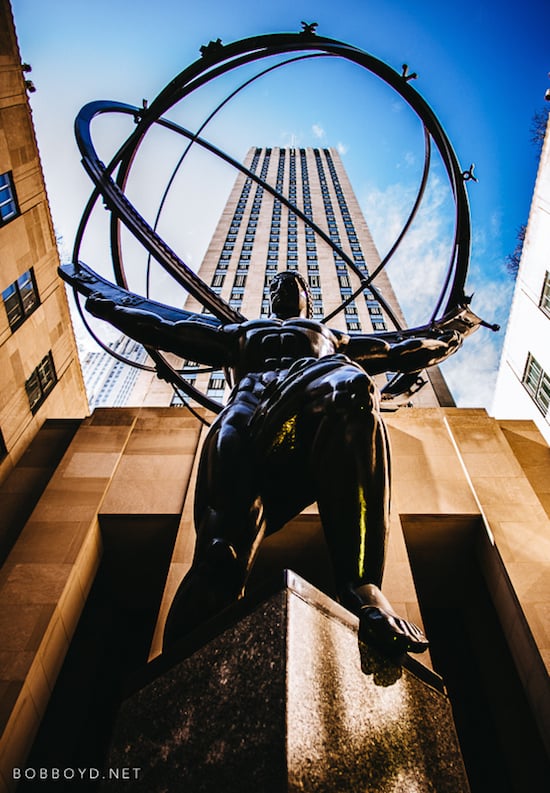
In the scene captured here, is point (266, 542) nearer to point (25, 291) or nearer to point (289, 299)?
point (289, 299)

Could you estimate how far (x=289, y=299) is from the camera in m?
4.96

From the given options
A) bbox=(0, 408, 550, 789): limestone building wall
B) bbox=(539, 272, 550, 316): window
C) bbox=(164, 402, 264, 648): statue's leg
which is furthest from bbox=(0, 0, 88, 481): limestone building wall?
bbox=(539, 272, 550, 316): window

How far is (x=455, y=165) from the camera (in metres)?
5.31

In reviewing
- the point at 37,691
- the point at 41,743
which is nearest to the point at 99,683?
the point at 41,743

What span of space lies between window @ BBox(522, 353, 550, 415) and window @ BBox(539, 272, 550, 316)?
58.0 inches

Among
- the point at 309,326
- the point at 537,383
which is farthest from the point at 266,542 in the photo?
the point at 537,383

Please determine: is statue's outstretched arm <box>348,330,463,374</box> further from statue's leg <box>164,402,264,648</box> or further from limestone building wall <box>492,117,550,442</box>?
limestone building wall <box>492,117,550,442</box>

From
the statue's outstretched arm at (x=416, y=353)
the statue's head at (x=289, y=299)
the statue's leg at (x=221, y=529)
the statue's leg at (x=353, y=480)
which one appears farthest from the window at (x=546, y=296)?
the statue's leg at (x=221, y=529)

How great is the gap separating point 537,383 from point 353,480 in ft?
42.2

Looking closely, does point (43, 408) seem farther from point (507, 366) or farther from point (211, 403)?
point (507, 366)

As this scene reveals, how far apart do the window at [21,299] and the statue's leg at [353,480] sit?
9.61m

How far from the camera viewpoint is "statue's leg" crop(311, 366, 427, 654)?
249 centimetres

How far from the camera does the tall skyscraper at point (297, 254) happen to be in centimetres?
2234

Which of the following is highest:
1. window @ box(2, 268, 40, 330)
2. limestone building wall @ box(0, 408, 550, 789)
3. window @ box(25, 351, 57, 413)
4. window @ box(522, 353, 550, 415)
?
window @ box(2, 268, 40, 330)
